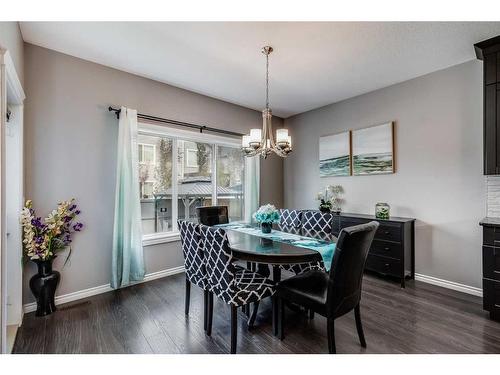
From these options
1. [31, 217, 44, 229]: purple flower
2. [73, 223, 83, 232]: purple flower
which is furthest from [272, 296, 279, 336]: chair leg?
[31, 217, 44, 229]: purple flower

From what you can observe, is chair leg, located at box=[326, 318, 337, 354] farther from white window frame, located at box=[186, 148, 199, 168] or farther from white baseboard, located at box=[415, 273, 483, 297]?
white window frame, located at box=[186, 148, 199, 168]

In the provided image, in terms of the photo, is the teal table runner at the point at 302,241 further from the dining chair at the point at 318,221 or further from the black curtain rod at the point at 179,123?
the black curtain rod at the point at 179,123

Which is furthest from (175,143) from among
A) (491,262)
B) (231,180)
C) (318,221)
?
(491,262)

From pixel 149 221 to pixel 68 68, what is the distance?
201cm

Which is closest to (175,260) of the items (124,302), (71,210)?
(124,302)

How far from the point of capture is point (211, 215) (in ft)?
10.5

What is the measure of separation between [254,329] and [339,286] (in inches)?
35.4

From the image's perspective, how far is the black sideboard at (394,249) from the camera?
3.02m

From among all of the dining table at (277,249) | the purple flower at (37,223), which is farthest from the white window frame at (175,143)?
the dining table at (277,249)

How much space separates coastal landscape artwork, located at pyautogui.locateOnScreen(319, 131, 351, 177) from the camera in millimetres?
3957

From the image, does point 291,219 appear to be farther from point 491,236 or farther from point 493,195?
point 493,195

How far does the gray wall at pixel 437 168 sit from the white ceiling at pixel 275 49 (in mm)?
277

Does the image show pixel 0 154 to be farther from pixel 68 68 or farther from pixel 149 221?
pixel 149 221
